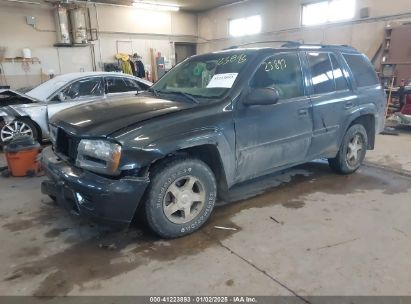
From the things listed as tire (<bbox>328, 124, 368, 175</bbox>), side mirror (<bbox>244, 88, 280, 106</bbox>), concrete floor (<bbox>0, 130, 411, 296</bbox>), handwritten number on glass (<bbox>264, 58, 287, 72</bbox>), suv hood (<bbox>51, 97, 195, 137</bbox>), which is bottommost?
concrete floor (<bbox>0, 130, 411, 296</bbox>)

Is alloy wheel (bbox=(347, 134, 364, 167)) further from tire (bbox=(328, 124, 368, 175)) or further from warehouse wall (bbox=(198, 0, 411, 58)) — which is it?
warehouse wall (bbox=(198, 0, 411, 58))

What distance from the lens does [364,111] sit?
4.03 m

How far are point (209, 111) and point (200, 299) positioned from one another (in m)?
1.40

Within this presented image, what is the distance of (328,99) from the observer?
3.59 metres

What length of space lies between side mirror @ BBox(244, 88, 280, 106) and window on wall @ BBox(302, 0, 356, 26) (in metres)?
8.42

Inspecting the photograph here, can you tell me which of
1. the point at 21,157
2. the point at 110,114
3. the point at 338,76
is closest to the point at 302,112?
the point at 338,76

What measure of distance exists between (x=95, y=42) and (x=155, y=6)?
8.48ft

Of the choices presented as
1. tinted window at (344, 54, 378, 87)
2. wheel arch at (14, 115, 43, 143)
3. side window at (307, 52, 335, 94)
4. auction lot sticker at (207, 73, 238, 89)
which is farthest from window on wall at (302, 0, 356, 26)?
wheel arch at (14, 115, 43, 143)

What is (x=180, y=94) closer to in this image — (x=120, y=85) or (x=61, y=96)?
(x=61, y=96)

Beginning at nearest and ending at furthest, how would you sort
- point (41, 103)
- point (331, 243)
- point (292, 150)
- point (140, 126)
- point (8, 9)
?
point (140, 126) → point (331, 243) → point (292, 150) → point (41, 103) → point (8, 9)

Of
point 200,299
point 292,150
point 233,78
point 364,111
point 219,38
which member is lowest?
point 200,299

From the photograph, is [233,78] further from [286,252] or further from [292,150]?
[286,252]

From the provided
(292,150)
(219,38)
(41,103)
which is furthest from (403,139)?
(219,38)

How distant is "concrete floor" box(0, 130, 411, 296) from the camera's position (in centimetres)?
216
